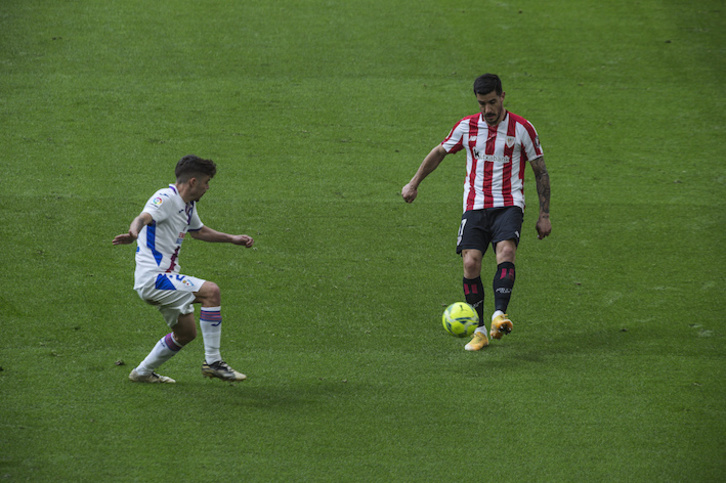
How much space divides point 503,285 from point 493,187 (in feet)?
3.12

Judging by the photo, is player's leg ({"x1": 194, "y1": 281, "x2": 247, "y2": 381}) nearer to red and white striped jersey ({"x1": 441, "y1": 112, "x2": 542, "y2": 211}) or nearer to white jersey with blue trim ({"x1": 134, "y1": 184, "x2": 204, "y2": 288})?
white jersey with blue trim ({"x1": 134, "y1": 184, "x2": 204, "y2": 288})

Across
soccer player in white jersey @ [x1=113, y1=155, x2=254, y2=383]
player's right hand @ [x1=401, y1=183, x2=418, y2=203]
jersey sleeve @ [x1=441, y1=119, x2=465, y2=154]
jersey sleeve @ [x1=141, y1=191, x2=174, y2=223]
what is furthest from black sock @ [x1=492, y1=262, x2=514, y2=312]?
jersey sleeve @ [x1=141, y1=191, x2=174, y2=223]

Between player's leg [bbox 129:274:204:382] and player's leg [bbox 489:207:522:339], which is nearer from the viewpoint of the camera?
player's leg [bbox 129:274:204:382]

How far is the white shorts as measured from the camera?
20.5 ft

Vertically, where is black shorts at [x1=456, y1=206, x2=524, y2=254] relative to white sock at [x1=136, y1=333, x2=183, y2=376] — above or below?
above

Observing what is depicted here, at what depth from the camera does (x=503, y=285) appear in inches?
282

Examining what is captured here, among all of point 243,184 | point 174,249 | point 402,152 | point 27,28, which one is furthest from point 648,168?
point 27,28

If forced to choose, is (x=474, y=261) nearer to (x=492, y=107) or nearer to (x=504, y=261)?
(x=504, y=261)

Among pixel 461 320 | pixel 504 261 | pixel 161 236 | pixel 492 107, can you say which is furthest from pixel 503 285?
pixel 161 236

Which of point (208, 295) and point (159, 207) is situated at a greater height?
point (159, 207)

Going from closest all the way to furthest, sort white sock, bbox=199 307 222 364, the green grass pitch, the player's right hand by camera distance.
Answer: the green grass pitch
white sock, bbox=199 307 222 364
the player's right hand

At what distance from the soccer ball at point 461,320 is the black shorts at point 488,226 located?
0.62m

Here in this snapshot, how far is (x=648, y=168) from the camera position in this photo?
11375 millimetres

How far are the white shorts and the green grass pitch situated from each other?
674mm
